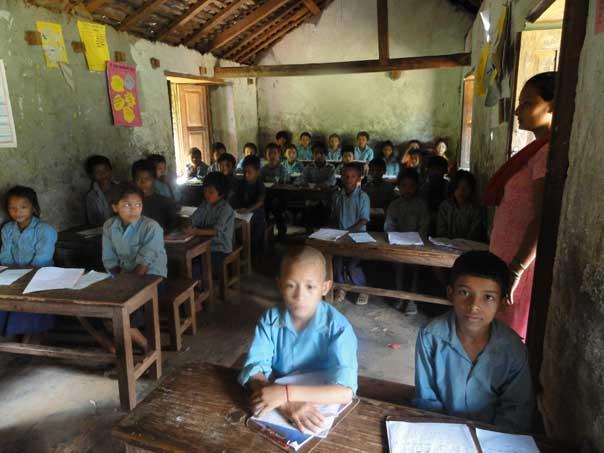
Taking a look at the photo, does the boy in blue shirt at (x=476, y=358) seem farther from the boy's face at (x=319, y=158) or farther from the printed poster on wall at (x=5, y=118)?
→ the boy's face at (x=319, y=158)

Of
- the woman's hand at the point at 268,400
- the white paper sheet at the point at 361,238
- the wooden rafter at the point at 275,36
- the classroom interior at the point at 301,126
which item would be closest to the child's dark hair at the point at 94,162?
the classroom interior at the point at 301,126

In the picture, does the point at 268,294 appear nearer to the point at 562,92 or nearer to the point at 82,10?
the point at 562,92

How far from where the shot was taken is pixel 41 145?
12.2 ft

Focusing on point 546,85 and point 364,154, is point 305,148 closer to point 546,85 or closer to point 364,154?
point 364,154

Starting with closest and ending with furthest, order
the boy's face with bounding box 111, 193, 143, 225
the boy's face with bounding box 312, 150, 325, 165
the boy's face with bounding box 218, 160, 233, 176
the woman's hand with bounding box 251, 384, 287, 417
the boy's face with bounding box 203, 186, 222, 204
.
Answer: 1. the woman's hand with bounding box 251, 384, 287, 417
2. the boy's face with bounding box 111, 193, 143, 225
3. the boy's face with bounding box 203, 186, 222, 204
4. the boy's face with bounding box 218, 160, 233, 176
5. the boy's face with bounding box 312, 150, 325, 165

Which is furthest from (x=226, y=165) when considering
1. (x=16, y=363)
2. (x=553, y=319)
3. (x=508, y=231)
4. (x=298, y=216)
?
(x=553, y=319)

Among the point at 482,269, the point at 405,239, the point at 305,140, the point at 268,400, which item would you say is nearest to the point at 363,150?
the point at 305,140

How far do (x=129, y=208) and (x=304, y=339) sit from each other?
1.83 meters

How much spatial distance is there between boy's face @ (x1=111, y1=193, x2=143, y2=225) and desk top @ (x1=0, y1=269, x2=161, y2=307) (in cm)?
51

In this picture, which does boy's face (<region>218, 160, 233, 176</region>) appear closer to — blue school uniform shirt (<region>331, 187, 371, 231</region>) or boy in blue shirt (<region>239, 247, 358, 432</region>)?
blue school uniform shirt (<region>331, 187, 371, 231</region>)

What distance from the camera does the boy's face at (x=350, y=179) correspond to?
3900 mm

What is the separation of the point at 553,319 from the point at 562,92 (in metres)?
0.88

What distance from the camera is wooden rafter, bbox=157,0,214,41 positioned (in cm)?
535

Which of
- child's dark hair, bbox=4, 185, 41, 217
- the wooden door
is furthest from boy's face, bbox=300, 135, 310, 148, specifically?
child's dark hair, bbox=4, 185, 41, 217
